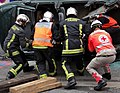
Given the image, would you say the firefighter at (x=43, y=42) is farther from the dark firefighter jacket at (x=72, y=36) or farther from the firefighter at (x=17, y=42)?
the dark firefighter jacket at (x=72, y=36)

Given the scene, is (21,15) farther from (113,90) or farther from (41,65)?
(113,90)

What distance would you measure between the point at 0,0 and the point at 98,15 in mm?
6613

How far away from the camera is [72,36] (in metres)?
6.82

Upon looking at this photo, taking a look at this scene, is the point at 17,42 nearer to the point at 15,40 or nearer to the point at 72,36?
the point at 15,40

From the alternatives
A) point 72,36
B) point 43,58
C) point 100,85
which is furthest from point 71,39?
point 100,85

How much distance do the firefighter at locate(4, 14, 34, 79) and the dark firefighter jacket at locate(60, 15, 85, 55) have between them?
3.12 feet

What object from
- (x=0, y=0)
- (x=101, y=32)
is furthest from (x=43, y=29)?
(x=0, y=0)

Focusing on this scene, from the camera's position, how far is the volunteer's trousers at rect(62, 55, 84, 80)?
6.55 metres

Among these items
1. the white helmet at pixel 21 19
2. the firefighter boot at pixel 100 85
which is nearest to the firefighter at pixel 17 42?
the white helmet at pixel 21 19

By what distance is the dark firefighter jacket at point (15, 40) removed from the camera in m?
7.20

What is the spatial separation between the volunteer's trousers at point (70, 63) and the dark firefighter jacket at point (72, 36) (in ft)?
0.45

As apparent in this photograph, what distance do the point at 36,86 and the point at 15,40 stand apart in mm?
1570

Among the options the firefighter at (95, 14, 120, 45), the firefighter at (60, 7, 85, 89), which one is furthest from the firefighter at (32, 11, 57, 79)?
the firefighter at (95, 14, 120, 45)

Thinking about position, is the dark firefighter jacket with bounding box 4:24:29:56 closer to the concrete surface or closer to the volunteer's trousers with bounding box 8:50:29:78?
the volunteer's trousers with bounding box 8:50:29:78
